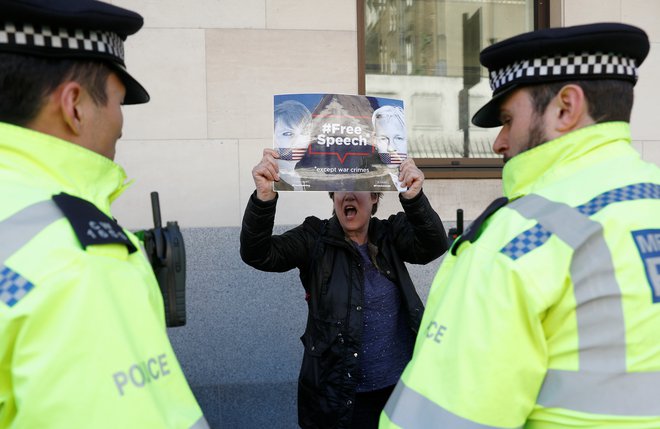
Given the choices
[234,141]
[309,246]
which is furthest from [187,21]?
[309,246]

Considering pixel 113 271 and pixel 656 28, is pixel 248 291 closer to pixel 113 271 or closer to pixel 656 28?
pixel 113 271

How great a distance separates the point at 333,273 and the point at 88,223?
185 cm

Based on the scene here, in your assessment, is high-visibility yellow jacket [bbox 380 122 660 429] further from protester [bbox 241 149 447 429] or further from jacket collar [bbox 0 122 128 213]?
protester [bbox 241 149 447 429]

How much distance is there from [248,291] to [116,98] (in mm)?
3249

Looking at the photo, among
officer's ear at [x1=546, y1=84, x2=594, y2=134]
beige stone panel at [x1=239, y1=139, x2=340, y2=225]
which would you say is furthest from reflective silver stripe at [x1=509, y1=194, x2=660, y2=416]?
beige stone panel at [x1=239, y1=139, x2=340, y2=225]

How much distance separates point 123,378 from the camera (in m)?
1.22

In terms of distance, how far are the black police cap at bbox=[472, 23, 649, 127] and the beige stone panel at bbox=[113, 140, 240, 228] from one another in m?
3.27

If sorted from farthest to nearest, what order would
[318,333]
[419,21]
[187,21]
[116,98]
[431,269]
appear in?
[419,21] → [431,269] → [187,21] → [318,333] → [116,98]

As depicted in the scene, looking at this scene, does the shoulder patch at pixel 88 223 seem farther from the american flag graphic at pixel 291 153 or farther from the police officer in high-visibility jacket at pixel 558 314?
the american flag graphic at pixel 291 153

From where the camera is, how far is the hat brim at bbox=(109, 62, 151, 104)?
1596mm

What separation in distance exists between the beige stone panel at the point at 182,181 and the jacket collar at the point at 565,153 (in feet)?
10.8

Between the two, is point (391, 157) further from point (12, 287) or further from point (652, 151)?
point (652, 151)

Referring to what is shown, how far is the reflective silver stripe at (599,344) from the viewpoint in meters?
1.42

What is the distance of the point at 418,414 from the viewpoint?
59.4 inches
